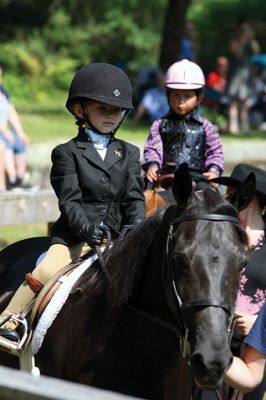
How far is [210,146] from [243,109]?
15.3 metres

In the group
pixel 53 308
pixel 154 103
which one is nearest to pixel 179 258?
pixel 53 308

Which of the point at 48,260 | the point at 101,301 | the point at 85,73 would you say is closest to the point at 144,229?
the point at 101,301

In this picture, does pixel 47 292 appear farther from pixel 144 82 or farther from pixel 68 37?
pixel 68 37

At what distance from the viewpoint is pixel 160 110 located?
22.1 metres

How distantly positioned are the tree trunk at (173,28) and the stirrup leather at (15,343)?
18.9 meters

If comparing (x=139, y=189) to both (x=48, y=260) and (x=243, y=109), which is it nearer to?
(x=48, y=260)

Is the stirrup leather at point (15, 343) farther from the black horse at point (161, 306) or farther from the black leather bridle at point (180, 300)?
the black leather bridle at point (180, 300)

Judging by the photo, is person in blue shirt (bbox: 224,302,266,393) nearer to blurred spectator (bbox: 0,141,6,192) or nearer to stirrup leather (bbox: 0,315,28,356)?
stirrup leather (bbox: 0,315,28,356)

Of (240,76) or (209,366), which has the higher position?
(240,76)

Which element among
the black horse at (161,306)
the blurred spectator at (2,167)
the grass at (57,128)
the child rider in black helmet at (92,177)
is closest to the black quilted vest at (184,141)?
the child rider in black helmet at (92,177)

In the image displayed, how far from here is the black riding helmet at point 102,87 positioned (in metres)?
5.67

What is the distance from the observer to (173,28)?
2411 cm

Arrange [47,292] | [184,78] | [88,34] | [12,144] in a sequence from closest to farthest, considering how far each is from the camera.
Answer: [47,292], [184,78], [12,144], [88,34]

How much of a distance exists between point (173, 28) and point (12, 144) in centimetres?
1115
